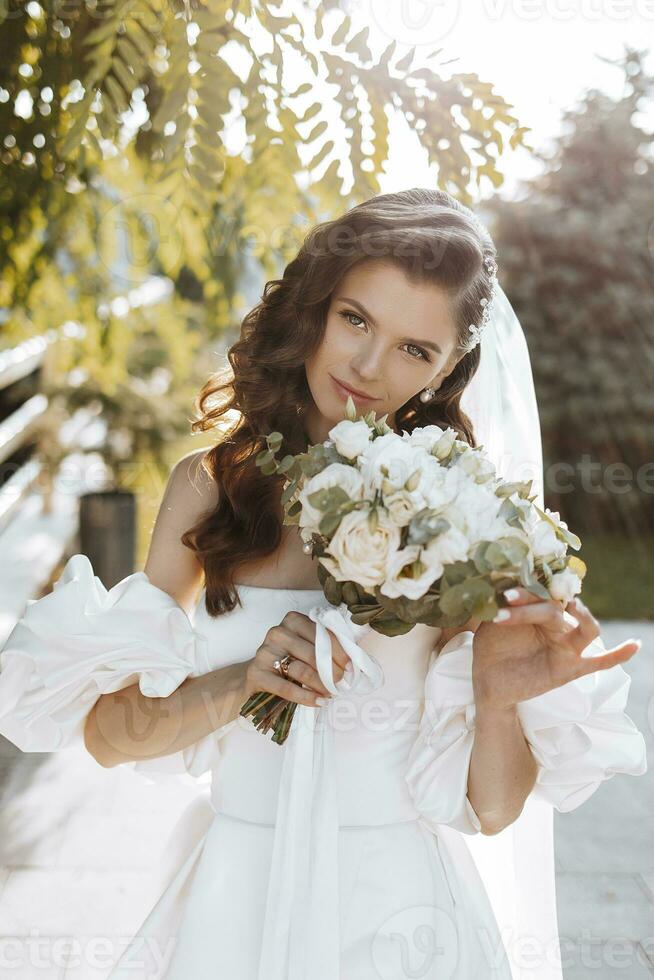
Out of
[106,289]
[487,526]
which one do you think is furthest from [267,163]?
[106,289]

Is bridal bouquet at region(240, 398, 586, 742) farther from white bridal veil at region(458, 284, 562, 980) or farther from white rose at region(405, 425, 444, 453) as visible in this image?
white bridal veil at region(458, 284, 562, 980)

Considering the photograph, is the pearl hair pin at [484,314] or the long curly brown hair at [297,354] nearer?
the long curly brown hair at [297,354]

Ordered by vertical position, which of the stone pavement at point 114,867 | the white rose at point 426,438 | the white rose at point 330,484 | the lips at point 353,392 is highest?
the lips at point 353,392

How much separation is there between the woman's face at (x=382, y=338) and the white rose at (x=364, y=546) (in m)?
0.55

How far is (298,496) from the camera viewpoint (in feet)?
5.75

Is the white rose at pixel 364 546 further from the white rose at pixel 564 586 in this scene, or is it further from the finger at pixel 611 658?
the finger at pixel 611 658

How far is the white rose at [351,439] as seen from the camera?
67.0 inches

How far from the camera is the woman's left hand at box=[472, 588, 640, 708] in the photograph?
5.29 ft

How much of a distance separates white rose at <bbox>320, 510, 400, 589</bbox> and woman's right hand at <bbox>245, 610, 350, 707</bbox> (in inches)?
10.4

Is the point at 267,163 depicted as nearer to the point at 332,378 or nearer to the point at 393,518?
the point at 332,378

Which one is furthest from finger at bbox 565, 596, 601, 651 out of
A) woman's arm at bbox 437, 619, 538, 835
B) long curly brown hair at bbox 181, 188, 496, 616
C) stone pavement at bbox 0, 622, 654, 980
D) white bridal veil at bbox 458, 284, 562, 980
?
stone pavement at bbox 0, 622, 654, 980

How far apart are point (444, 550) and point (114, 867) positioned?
2678mm

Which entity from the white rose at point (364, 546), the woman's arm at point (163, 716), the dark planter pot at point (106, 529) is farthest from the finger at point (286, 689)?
the dark planter pot at point (106, 529)

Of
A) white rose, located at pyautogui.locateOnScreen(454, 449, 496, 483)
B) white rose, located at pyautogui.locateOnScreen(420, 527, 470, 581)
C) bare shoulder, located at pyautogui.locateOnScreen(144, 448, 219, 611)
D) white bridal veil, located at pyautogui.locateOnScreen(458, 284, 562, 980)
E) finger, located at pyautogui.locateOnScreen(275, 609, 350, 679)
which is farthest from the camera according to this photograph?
white bridal veil, located at pyautogui.locateOnScreen(458, 284, 562, 980)
